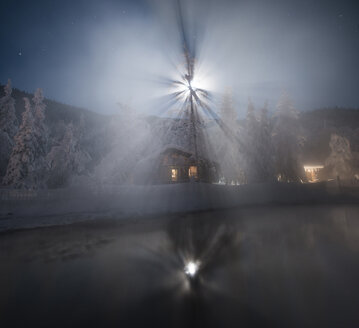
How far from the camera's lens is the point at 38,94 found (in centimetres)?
2631

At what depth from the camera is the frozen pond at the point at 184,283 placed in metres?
3.02

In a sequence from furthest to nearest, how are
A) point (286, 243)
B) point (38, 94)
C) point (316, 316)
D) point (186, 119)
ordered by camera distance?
point (38, 94)
point (186, 119)
point (286, 243)
point (316, 316)

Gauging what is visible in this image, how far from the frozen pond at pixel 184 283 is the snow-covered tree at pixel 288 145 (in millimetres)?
25117

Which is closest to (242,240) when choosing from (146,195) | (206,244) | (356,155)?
(206,244)

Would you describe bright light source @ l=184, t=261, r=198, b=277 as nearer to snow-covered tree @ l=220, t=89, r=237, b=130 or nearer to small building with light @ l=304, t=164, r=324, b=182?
snow-covered tree @ l=220, t=89, r=237, b=130

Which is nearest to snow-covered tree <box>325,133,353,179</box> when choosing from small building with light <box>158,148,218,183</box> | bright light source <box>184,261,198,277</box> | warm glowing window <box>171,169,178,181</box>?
small building with light <box>158,148,218,183</box>

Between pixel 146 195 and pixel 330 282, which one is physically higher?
pixel 146 195

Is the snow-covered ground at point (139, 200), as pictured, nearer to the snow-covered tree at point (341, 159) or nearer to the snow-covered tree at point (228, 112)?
the snow-covered tree at point (341, 159)

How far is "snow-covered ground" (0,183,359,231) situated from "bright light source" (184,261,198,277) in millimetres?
9835

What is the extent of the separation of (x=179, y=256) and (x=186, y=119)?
16.4 meters

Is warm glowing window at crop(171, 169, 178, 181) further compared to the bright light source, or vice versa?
warm glowing window at crop(171, 169, 178, 181)

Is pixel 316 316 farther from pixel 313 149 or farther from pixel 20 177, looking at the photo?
pixel 313 149

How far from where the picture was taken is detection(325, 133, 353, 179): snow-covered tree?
34125 millimetres

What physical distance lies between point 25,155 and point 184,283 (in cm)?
2716
